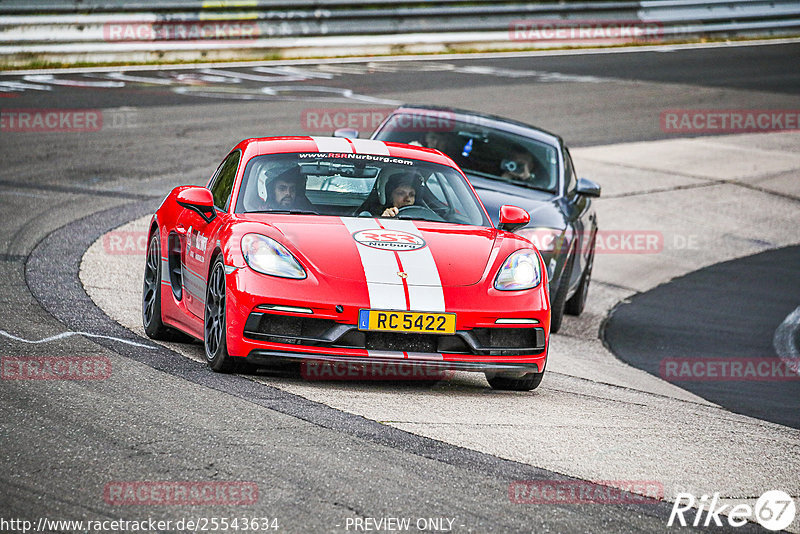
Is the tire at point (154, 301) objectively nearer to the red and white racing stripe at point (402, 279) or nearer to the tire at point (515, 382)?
the red and white racing stripe at point (402, 279)

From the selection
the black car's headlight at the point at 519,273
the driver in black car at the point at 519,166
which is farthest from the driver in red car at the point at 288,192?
the driver in black car at the point at 519,166

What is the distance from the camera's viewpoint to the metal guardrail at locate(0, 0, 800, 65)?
21703 mm

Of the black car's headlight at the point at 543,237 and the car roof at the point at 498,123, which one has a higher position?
the car roof at the point at 498,123

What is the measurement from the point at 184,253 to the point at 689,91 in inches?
724

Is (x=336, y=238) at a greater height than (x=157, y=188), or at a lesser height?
greater

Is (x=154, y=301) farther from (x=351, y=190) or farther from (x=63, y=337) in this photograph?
(x=351, y=190)

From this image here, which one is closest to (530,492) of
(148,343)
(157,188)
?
(148,343)

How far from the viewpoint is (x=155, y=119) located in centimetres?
1770

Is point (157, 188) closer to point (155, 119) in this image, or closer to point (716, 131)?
point (155, 119)

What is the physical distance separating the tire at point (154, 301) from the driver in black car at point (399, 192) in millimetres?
1559

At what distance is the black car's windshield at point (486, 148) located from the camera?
11.0m

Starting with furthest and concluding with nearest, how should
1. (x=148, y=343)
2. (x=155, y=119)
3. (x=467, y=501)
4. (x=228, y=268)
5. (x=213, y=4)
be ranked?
1. (x=213, y=4)
2. (x=155, y=119)
3. (x=148, y=343)
4. (x=228, y=268)
5. (x=467, y=501)

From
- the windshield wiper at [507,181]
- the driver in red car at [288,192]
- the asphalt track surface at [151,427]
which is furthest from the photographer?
the windshield wiper at [507,181]

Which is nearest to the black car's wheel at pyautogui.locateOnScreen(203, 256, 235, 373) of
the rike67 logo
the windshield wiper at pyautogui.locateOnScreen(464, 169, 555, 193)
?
the rike67 logo
